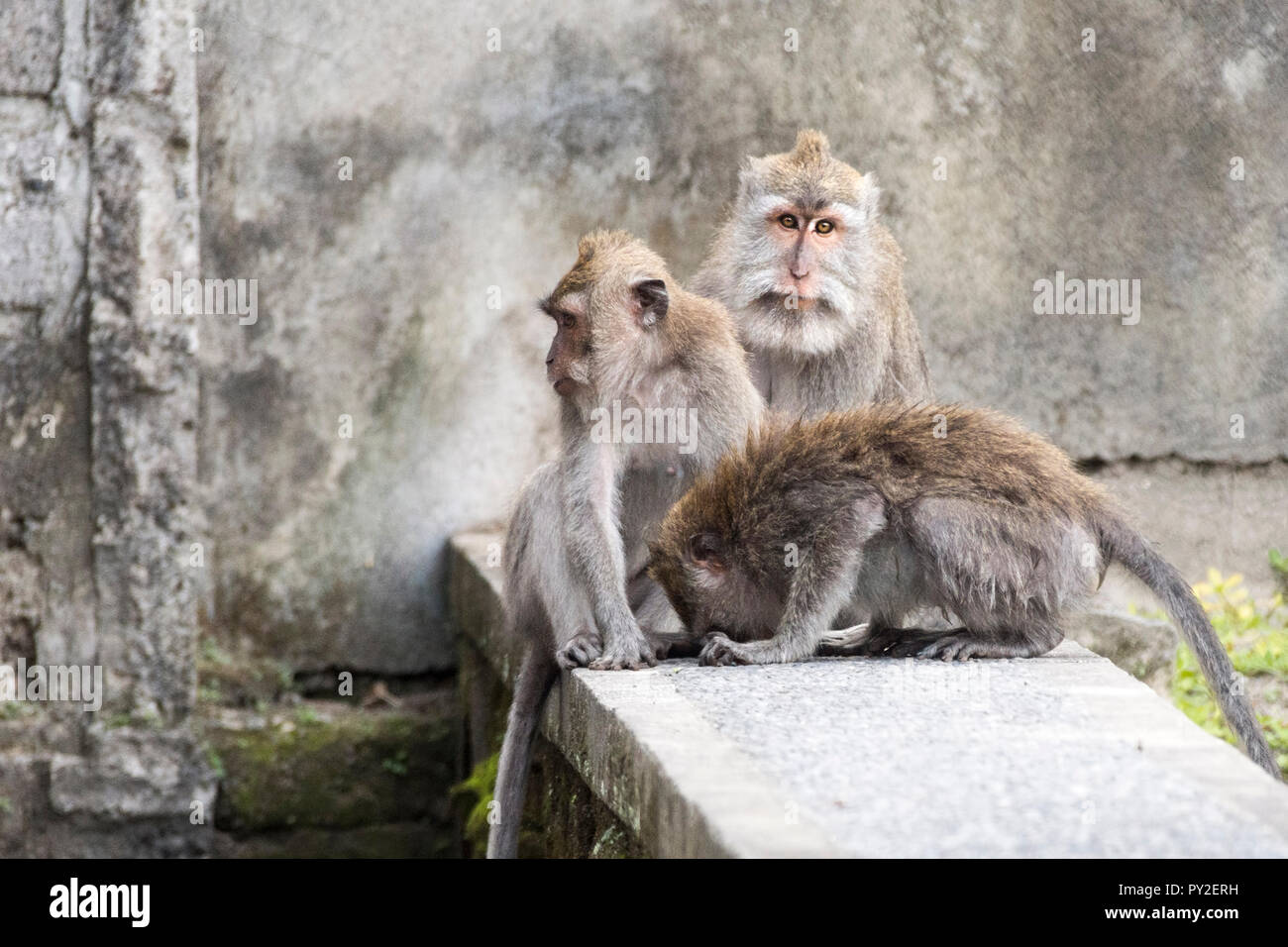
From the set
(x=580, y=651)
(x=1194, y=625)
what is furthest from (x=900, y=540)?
(x=580, y=651)

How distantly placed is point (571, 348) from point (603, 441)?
0.28m

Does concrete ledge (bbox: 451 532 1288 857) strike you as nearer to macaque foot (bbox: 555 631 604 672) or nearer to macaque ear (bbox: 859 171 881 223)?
macaque foot (bbox: 555 631 604 672)

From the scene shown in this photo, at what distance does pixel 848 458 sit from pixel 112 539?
3025 millimetres

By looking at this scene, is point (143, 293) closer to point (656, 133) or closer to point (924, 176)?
point (656, 133)

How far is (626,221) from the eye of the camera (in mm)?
6645

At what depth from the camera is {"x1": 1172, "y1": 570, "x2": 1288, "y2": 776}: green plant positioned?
570 centimetres

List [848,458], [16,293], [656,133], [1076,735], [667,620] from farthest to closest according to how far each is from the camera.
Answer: [656,133] → [16,293] → [667,620] → [848,458] → [1076,735]

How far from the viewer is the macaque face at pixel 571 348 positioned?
174 inches

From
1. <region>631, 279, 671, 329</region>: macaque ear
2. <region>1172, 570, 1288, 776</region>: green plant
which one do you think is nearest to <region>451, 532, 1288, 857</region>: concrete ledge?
<region>631, 279, 671, 329</region>: macaque ear

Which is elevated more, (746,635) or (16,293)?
(16,293)

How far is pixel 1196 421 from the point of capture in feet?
22.7

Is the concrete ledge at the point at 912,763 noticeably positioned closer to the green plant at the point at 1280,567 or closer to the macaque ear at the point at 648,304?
the macaque ear at the point at 648,304

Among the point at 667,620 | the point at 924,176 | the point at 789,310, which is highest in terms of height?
the point at 924,176

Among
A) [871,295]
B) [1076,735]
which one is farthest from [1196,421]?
[1076,735]
